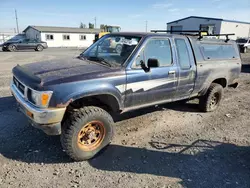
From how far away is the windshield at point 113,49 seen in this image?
146 inches

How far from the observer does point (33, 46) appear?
23938 millimetres

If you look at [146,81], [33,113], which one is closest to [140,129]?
[146,81]

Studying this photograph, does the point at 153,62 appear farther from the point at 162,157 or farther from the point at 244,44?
the point at 244,44

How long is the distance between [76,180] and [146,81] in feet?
6.40

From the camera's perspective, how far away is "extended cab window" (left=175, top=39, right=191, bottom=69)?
4.23 meters

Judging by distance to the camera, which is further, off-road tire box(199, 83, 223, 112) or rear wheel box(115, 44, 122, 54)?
off-road tire box(199, 83, 223, 112)

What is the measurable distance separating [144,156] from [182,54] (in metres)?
2.21

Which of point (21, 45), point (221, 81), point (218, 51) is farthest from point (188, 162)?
point (21, 45)

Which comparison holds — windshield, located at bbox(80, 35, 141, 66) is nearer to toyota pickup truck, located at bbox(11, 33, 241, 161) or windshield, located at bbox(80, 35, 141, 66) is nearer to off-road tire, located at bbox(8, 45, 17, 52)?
toyota pickup truck, located at bbox(11, 33, 241, 161)

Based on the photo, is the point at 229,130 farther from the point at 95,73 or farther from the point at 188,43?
the point at 95,73

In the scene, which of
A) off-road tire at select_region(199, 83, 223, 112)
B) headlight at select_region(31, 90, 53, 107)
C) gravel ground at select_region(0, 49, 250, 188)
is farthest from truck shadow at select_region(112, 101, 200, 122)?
headlight at select_region(31, 90, 53, 107)

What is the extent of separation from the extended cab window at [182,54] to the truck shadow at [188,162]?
160 centimetres

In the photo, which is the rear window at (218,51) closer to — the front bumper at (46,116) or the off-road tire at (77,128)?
the off-road tire at (77,128)

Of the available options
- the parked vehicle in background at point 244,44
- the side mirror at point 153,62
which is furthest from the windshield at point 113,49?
the parked vehicle in background at point 244,44
